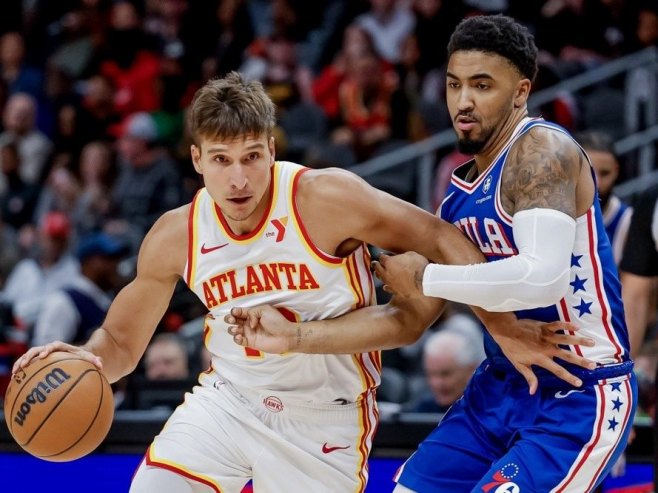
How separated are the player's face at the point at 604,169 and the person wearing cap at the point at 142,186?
5225mm

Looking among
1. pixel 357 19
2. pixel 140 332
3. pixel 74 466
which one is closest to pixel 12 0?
pixel 357 19

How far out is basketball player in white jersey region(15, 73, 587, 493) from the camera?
4.09m

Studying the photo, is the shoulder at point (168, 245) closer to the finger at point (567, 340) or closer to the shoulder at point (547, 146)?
the shoulder at point (547, 146)

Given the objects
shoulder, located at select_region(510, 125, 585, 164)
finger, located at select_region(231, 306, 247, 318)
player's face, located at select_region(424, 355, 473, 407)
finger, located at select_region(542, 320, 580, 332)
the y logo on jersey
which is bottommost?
player's face, located at select_region(424, 355, 473, 407)

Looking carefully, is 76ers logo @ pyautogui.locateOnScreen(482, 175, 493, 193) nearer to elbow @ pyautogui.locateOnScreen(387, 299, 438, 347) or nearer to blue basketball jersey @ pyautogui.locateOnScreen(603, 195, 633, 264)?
elbow @ pyautogui.locateOnScreen(387, 299, 438, 347)

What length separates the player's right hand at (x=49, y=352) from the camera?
4.12 meters

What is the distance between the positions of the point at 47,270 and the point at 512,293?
22.5 feet

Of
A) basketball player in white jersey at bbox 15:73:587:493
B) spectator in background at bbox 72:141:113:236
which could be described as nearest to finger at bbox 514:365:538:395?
basketball player in white jersey at bbox 15:73:587:493

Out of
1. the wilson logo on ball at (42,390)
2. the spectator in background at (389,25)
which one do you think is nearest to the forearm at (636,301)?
the wilson logo on ball at (42,390)

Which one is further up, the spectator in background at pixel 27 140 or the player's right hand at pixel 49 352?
the spectator in background at pixel 27 140

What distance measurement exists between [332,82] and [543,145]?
717 centimetres

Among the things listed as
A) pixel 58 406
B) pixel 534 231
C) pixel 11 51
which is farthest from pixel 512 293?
pixel 11 51

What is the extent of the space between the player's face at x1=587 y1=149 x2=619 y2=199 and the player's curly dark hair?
1877 mm

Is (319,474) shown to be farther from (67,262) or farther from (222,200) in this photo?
(67,262)
